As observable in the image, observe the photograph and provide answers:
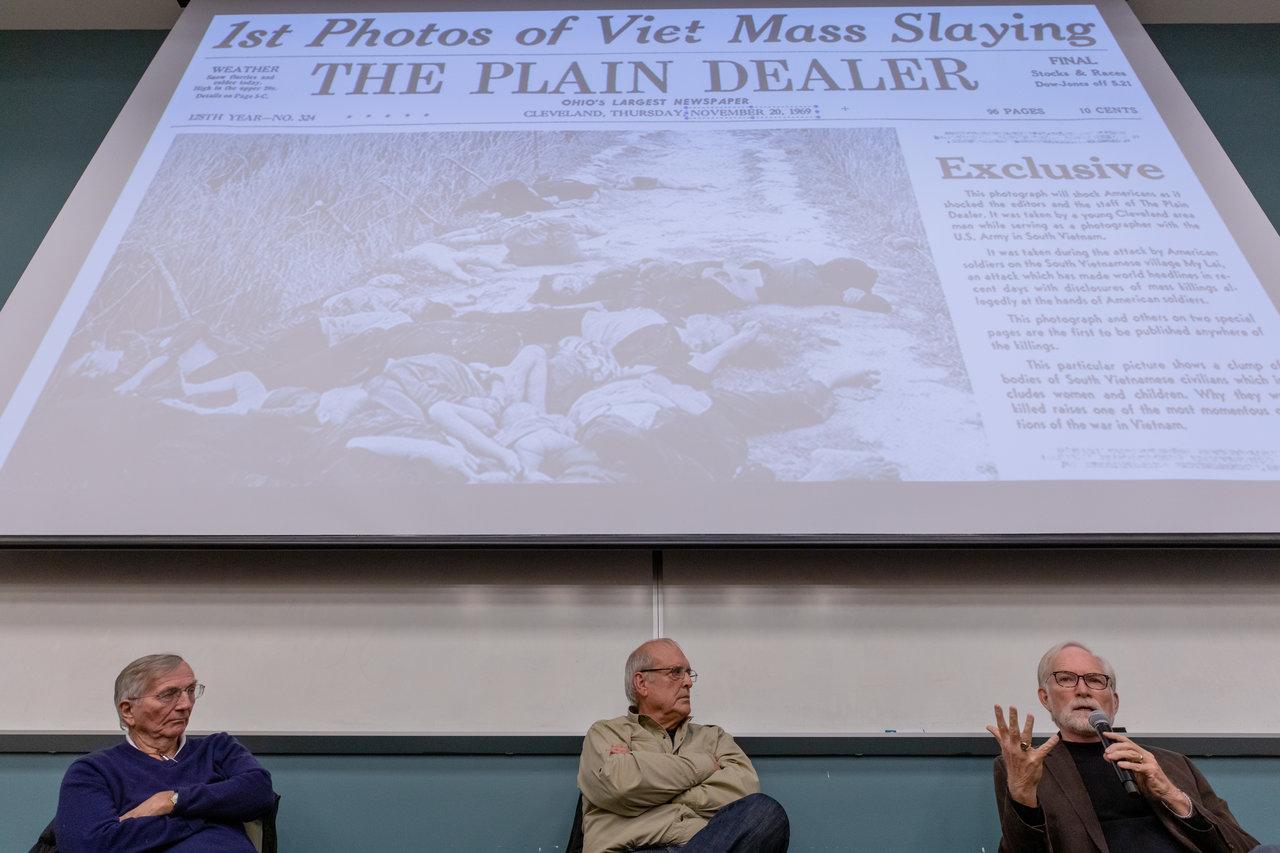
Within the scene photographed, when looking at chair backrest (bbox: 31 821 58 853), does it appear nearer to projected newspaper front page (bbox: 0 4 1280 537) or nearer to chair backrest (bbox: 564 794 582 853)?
projected newspaper front page (bbox: 0 4 1280 537)

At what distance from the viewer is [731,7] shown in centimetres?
431

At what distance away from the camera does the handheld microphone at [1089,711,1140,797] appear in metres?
2.07

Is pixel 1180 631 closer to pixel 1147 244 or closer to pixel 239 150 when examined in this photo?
pixel 1147 244

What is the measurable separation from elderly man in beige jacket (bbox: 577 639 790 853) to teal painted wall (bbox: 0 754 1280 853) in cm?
34

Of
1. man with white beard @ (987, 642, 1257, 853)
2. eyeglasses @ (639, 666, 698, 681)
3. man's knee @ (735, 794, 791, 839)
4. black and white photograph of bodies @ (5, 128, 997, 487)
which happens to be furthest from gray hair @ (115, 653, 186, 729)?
man with white beard @ (987, 642, 1257, 853)

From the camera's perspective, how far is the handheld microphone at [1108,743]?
2.07 m

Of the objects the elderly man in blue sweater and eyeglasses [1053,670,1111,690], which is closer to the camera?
the elderly man in blue sweater

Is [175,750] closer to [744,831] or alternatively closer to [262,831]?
[262,831]

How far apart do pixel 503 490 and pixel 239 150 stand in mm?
1673

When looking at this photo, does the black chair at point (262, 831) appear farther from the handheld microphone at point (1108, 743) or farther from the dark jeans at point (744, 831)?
the handheld microphone at point (1108, 743)

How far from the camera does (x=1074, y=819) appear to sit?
7.21 ft

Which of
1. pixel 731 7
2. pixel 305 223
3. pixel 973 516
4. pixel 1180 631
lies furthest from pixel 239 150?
pixel 1180 631

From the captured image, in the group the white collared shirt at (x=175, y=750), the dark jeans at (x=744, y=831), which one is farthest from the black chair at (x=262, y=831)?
the dark jeans at (x=744, y=831)

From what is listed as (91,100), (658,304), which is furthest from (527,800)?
(91,100)
